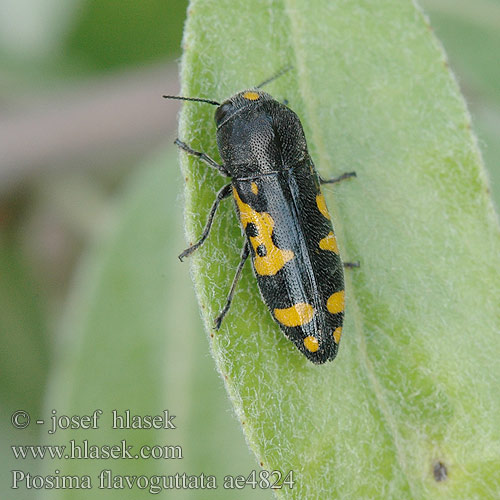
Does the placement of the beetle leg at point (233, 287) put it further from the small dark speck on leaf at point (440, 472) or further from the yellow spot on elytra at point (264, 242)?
the small dark speck on leaf at point (440, 472)

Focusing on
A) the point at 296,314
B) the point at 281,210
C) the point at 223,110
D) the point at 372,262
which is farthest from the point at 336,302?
the point at 223,110

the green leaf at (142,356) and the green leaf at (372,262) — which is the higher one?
the green leaf at (372,262)

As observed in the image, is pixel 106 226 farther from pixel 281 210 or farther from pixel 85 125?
pixel 281 210

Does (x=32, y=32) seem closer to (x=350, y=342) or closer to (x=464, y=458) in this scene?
(x=350, y=342)

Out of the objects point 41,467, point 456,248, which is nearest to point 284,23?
point 456,248

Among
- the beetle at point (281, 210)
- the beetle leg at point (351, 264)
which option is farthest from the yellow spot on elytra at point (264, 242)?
the beetle leg at point (351, 264)

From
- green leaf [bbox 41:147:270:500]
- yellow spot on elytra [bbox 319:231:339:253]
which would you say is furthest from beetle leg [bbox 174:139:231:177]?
green leaf [bbox 41:147:270:500]

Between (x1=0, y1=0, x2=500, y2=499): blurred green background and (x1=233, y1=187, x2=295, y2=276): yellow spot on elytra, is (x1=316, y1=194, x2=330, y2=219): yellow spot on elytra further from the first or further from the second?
(x1=0, y1=0, x2=500, y2=499): blurred green background
